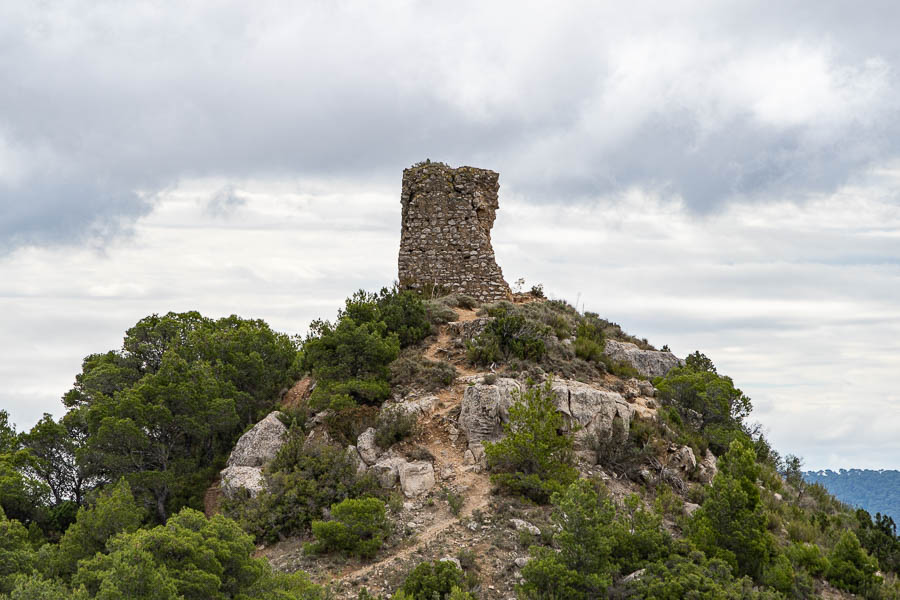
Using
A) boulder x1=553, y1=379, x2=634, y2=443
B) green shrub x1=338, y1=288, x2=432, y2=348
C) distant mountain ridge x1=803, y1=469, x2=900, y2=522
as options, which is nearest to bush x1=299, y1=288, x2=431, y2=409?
green shrub x1=338, y1=288, x2=432, y2=348

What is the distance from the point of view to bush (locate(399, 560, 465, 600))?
14367 millimetres

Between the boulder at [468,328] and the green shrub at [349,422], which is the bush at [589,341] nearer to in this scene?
the boulder at [468,328]

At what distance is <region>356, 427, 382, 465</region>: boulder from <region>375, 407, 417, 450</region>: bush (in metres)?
0.14

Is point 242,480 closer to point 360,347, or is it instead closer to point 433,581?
point 360,347

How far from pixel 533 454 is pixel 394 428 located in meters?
3.77

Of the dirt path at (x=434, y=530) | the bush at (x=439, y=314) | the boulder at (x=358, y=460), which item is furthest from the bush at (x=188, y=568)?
the bush at (x=439, y=314)

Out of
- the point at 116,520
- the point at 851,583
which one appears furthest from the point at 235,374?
the point at 851,583

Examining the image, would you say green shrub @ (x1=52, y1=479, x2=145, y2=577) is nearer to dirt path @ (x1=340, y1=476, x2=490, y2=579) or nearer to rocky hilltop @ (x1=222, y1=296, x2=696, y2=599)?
rocky hilltop @ (x1=222, y1=296, x2=696, y2=599)

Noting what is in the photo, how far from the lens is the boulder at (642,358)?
2556 centimetres

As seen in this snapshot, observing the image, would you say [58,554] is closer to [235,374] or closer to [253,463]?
[253,463]

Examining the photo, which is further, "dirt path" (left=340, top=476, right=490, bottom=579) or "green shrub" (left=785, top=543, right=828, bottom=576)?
"green shrub" (left=785, top=543, right=828, bottom=576)

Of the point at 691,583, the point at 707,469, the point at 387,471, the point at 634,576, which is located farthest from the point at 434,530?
the point at 707,469

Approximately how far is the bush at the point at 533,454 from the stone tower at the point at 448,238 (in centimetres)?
986

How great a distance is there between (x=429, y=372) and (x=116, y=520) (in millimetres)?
8814
